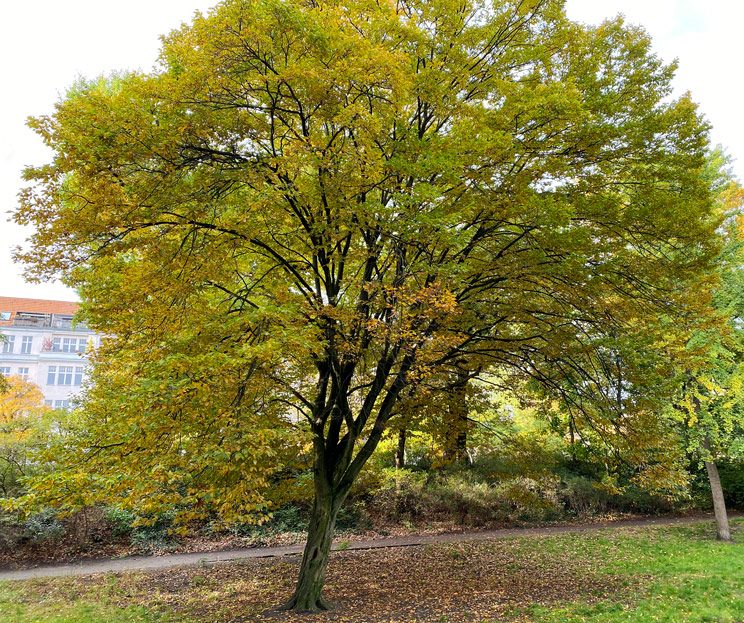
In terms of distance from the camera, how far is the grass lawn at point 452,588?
6.97 meters

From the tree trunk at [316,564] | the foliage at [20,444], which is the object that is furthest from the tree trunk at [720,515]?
the foliage at [20,444]

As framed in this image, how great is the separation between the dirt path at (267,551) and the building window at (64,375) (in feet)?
101

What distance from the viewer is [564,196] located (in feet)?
21.7

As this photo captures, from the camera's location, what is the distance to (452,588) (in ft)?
27.8

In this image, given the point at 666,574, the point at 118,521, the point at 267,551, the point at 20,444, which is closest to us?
the point at 666,574

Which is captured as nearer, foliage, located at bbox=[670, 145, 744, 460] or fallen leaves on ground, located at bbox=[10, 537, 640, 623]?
fallen leaves on ground, located at bbox=[10, 537, 640, 623]

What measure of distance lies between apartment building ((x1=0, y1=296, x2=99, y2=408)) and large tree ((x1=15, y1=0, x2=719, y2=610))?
111 feet

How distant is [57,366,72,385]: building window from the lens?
36344mm

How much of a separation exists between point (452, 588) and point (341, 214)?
23.2 feet

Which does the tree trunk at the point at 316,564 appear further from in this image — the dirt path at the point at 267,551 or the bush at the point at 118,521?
the bush at the point at 118,521

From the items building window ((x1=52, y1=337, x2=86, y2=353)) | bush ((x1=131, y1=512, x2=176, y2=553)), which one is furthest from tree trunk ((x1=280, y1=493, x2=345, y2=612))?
building window ((x1=52, y1=337, x2=86, y2=353))

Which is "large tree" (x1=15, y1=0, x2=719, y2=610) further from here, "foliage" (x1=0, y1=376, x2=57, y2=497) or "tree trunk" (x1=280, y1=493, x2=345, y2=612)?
"foliage" (x1=0, y1=376, x2=57, y2=497)

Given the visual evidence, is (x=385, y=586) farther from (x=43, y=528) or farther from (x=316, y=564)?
(x=43, y=528)

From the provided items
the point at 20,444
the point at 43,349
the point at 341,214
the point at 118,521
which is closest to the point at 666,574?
the point at 341,214
